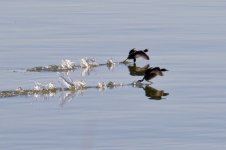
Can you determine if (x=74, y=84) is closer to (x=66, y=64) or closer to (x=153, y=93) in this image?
(x=153, y=93)

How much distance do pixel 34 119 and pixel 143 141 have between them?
6.94 ft

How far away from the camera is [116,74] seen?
20.0 m

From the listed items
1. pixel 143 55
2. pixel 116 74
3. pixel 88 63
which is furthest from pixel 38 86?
pixel 143 55

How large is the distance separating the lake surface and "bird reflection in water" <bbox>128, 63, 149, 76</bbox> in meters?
0.06

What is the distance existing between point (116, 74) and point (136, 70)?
0.95 meters

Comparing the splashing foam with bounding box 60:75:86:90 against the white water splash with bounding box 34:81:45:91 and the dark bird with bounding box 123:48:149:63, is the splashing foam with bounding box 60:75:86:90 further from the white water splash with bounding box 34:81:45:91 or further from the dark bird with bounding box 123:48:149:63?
the dark bird with bounding box 123:48:149:63

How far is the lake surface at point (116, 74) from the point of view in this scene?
14.2 meters

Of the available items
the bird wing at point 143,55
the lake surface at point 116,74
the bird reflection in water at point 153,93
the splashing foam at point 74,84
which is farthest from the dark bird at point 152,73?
the bird wing at point 143,55

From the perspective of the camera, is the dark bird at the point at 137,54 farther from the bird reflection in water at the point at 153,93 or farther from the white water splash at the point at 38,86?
the white water splash at the point at 38,86

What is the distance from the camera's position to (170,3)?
31.9 metres

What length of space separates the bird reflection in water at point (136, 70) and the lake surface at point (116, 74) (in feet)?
0.20

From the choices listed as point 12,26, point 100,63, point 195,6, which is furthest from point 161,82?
point 195,6

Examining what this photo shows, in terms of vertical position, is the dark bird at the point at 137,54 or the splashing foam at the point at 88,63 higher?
the dark bird at the point at 137,54

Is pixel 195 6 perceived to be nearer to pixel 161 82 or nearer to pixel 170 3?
pixel 170 3
